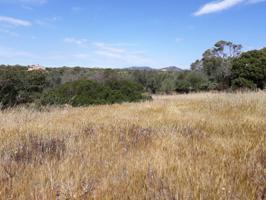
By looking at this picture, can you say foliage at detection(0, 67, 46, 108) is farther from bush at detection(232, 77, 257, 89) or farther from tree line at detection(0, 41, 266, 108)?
bush at detection(232, 77, 257, 89)

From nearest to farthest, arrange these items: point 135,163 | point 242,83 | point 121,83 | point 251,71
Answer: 1. point 135,163
2. point 121,83
3. point 242,83
4. point 251,71

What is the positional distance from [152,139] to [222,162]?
1436 mm

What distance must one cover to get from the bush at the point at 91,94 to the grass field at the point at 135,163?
25.9 ft

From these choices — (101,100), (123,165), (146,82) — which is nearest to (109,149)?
(123,165)

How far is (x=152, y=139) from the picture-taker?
4695 millimetres

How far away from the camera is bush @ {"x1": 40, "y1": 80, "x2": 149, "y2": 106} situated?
13.6 metres

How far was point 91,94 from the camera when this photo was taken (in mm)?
14812

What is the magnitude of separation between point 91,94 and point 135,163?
1160 centimetres

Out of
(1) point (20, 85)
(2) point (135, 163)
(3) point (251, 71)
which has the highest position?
(3) point (251, 71)

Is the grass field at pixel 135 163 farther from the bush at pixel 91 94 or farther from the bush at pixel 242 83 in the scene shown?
the bush at pixel 242 83

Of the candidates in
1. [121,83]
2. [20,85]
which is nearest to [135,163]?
[121,83]

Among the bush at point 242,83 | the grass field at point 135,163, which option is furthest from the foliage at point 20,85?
the bush at point 242,83

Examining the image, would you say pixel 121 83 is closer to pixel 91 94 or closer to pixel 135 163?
pixel 91 94

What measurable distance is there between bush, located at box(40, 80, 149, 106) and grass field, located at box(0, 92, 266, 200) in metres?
7.89
